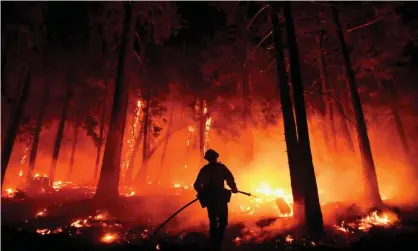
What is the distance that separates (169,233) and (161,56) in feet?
67.3

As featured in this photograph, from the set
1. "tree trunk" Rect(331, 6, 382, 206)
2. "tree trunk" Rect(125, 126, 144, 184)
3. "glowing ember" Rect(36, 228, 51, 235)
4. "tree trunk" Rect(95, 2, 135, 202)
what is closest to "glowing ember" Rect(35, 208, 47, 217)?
"tree trunk" Rect(95, 2, 135, 202)

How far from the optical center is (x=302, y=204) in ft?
31.8

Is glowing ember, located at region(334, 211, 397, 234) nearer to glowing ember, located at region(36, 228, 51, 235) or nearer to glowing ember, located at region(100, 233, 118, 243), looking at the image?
glowing ember, located at region(100, 233, 118, 243)

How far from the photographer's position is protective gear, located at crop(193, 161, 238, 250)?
25.6 ft

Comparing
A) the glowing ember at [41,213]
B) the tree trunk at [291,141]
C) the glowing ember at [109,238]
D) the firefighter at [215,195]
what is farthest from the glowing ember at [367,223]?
the glowing ember at [41,213]

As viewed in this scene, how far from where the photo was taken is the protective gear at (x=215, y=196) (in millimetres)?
7812

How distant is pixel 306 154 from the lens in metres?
9.38

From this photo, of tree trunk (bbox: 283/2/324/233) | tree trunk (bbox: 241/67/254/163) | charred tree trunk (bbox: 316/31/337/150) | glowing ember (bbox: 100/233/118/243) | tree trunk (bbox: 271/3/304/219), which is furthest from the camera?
tree trunk (bbox: 241/67/254/163)

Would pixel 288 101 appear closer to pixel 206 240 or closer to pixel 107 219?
pixel 206 240

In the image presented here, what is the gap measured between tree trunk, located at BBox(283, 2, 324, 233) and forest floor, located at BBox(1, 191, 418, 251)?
1.60ft

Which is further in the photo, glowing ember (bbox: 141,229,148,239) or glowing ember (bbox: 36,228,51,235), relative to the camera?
glowing ember (bbox: 36,228,51,235)

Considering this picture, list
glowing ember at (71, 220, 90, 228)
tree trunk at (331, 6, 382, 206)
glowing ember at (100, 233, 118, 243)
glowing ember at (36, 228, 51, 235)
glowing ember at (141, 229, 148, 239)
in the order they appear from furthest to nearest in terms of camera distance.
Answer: tree trunk at (331, 6, 382, 206), glowing ember at (71, 220, 90, 228), glowing ember at (36, 228, 51, 235), glowing ember at (141, 229, 148, 239), glowing ember at (100, 233, 118, 243)

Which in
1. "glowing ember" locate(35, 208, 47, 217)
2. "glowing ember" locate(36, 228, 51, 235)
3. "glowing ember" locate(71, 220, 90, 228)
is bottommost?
"glowing ember" locate(36, 228, 51, 235)

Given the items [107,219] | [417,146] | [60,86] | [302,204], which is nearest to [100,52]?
[60,86]
